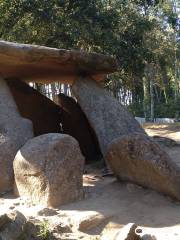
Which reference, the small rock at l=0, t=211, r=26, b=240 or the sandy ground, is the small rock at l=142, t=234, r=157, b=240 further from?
the small rock at l=0, t=211, r=26, b=240

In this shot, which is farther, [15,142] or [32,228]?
[15,142]

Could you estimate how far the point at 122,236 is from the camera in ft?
12.7

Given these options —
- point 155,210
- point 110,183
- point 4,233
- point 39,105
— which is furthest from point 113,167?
point 39,105

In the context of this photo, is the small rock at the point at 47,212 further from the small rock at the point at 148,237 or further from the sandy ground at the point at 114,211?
the small rock at the point at 148,237

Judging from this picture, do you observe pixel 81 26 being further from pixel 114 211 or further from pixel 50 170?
pixel 114 211

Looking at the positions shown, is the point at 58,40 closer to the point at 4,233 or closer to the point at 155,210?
the point at 155,210

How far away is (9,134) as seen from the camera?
631 centimetres

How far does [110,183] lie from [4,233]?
254 centimetres

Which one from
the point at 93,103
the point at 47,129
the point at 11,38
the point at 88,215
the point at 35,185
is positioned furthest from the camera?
the point at 11,38

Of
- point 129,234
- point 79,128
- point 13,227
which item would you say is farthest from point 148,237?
point 79,128

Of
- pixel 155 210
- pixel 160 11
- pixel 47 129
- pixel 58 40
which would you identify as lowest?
pixel 155 210

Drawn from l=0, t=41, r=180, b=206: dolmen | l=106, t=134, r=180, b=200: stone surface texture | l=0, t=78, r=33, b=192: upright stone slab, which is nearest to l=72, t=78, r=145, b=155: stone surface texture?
l=0, t=41, r=180, b=206: dolmen

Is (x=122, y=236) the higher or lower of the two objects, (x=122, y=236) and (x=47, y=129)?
the lower

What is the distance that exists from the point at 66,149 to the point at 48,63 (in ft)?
8.28
